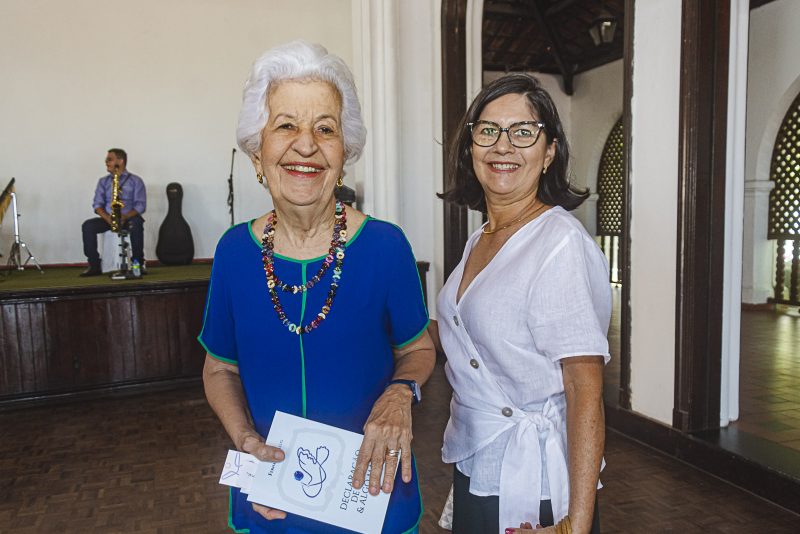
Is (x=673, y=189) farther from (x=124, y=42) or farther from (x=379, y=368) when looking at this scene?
(x=124, y=42)

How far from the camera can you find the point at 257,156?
4.46ft

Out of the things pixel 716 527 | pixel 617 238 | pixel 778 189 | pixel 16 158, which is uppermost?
pixel 16 158

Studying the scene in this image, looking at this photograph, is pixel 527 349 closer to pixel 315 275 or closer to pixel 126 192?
pixel 315 275

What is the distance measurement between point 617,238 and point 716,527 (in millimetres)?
11056

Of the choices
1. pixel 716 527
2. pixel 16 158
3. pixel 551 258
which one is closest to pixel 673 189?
pixel 716 527

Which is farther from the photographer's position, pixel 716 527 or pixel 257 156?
pixel 716 527

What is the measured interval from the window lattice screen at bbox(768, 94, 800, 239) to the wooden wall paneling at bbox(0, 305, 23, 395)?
9727mm

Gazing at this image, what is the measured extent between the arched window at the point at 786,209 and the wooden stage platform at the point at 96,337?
832 cm

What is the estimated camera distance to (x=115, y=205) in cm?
738

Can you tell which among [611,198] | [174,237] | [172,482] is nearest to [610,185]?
[611,198]

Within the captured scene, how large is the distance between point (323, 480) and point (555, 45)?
13.4 m

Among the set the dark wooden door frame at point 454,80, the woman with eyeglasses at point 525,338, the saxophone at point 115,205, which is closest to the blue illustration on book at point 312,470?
the woman with eyeglasses at point 525,338

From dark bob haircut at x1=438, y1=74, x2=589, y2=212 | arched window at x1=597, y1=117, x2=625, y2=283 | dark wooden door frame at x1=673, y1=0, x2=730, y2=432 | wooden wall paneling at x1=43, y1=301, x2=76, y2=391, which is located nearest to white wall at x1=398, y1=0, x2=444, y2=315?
dark wooden door frame at x1=673, y1=0, x2=730, y2=432

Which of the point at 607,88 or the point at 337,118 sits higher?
the point at 607,88
